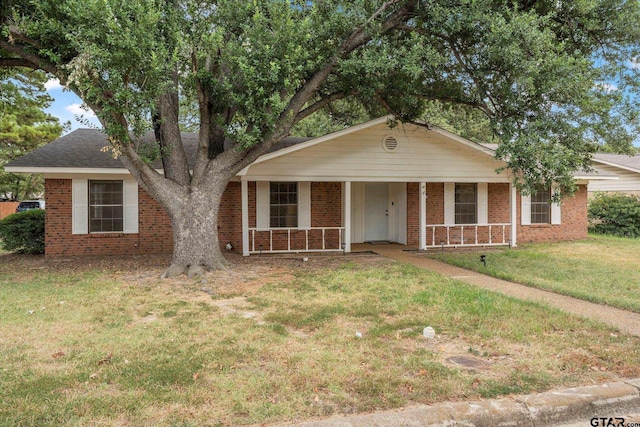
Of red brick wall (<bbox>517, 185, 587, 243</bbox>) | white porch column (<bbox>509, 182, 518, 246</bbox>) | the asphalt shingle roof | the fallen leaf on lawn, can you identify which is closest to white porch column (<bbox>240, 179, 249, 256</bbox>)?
the asphalt shingle roof

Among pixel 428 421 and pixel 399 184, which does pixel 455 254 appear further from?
pixel 428 421

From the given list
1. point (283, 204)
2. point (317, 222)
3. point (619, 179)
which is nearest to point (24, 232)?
point (283, 204)

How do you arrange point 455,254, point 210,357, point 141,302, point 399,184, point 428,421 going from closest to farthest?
1. point 428,421
2. point 210,357
3. point 141,302
4. point 455,254
5. point 399,184

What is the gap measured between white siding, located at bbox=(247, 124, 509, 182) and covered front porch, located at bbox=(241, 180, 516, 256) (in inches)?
22.5

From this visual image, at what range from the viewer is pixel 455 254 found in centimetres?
1221

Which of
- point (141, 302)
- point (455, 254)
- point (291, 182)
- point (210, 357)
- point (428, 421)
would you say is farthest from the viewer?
point (291, 182)

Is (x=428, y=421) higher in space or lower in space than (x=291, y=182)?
lower

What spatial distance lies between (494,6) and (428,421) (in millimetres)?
8782

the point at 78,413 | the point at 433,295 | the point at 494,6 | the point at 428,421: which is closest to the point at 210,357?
the point at 78,413

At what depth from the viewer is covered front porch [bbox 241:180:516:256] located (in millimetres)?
12734

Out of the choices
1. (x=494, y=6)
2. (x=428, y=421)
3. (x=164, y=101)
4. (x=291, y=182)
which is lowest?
(x=428, y=421)

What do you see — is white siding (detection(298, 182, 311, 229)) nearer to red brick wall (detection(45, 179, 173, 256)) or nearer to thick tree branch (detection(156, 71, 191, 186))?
red brick wall (detection(45, 179, 173, 256))

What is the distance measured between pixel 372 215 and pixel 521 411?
1168 cm

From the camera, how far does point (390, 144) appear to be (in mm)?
12594
